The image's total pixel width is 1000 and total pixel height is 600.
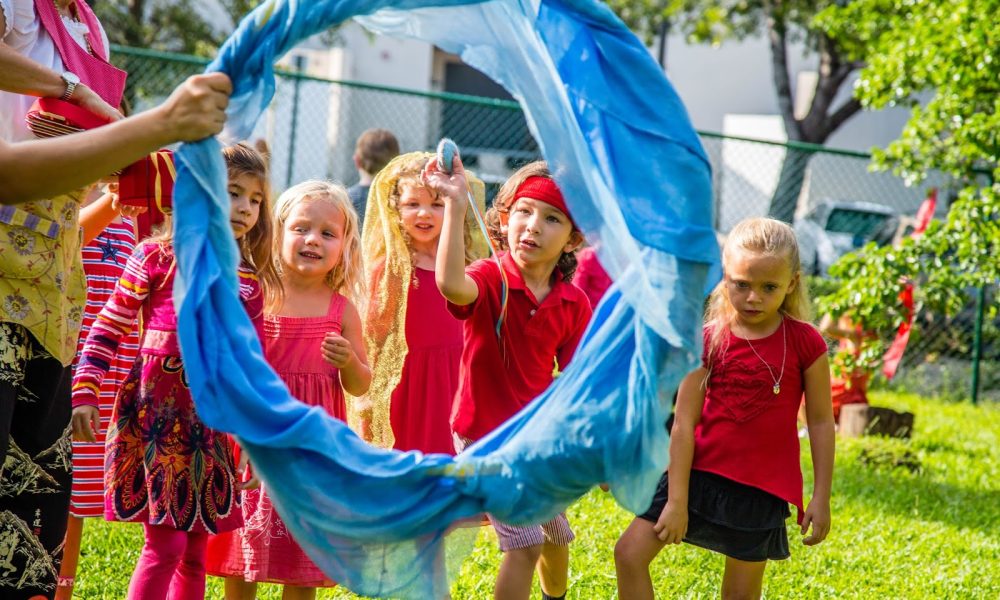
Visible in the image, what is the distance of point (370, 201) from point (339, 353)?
106 centimetres

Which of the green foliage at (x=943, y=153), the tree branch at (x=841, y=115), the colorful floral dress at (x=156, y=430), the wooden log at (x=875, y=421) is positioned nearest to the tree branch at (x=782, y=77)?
the tree branch at (x=841, y=115)

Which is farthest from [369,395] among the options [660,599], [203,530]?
[660,599]

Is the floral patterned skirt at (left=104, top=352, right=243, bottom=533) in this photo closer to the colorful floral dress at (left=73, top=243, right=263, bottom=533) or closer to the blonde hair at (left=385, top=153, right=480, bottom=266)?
the colorful floral dress at (left=73, top=243, right=263, bottom=533)

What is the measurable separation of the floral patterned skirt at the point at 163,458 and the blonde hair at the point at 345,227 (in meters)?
0.61

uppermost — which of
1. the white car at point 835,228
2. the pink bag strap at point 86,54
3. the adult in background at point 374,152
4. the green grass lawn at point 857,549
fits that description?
the white car at point 835,228

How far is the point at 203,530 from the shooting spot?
3.39 m

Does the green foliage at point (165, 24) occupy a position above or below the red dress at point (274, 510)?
above

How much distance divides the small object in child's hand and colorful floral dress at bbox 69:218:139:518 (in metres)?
1.21

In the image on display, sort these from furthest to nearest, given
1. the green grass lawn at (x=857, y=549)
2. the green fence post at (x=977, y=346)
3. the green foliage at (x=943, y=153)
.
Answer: the green fence post at (x=977, y=346), the green foliage at (x=943, y=153), the green grass lawn at (x=857, y=549)

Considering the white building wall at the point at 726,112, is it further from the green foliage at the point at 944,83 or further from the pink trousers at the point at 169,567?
the pink trousers at the point at 169,567

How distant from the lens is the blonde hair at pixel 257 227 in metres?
3.56

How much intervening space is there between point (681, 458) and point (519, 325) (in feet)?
2.21

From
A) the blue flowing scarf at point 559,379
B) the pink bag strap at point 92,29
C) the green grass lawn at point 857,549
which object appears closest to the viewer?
the blue flowing scarf at point 559,379

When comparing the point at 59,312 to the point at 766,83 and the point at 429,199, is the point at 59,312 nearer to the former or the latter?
the point at 429,199
